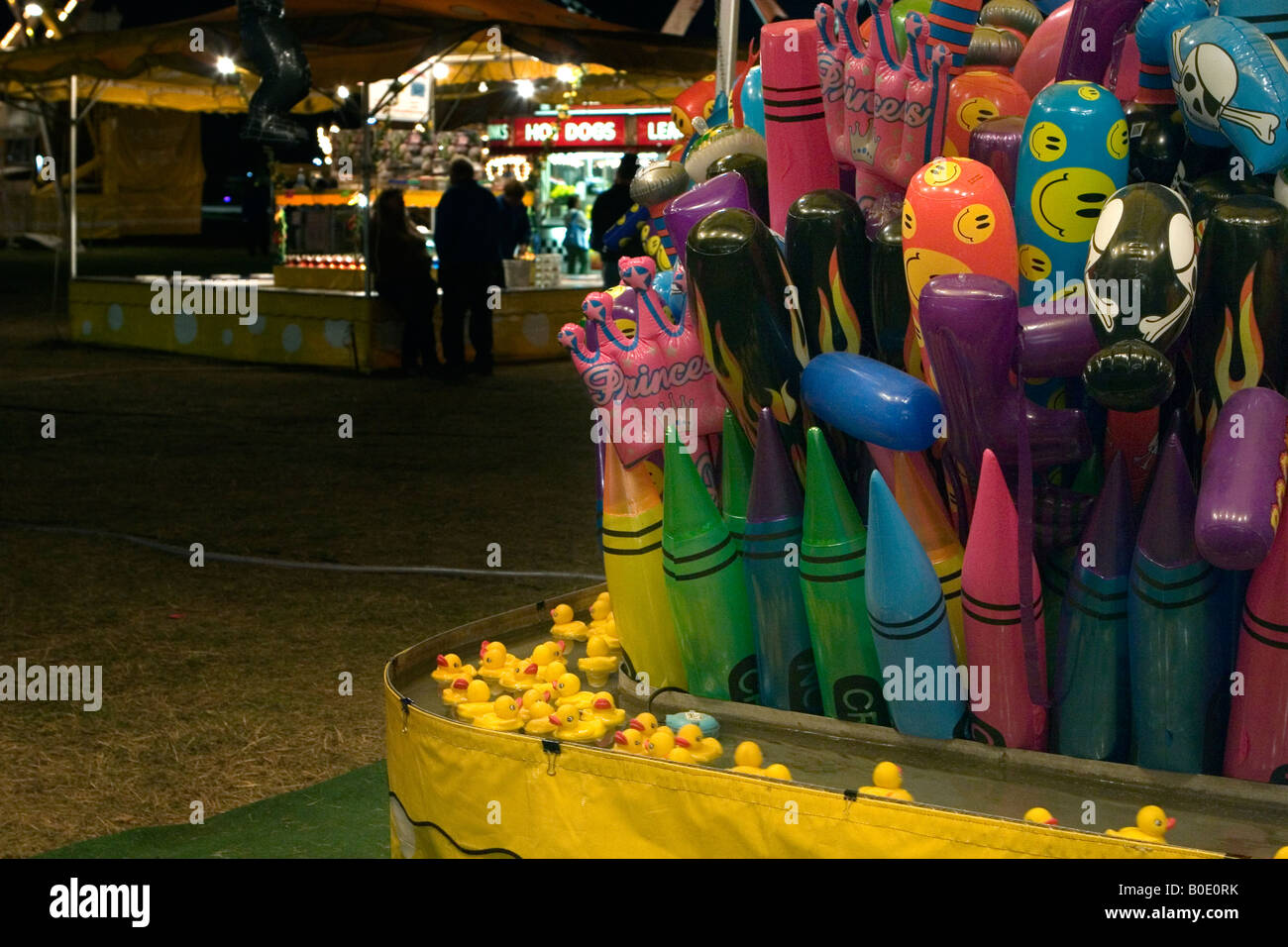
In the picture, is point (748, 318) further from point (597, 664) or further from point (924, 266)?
point (597, 664)

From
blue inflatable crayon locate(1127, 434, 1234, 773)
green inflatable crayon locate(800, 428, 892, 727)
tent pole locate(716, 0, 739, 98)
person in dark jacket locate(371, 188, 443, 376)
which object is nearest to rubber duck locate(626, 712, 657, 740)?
green inflatable crayon locate(800, 428, 892, 727)

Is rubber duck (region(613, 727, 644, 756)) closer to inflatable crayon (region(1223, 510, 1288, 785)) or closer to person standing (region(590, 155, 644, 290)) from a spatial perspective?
inflatable crayon (region(1223, 510, 1288, 785))

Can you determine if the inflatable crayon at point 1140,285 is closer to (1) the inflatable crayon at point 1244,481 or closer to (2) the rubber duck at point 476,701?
(1) the inflatable crayon at point 1244,481

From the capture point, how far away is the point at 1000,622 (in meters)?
2.09

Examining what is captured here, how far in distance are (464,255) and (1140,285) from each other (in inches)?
317

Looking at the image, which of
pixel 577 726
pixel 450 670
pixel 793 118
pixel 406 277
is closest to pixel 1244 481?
pixel 793 118

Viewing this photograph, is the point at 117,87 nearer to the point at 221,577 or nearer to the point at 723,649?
the point at 221,577

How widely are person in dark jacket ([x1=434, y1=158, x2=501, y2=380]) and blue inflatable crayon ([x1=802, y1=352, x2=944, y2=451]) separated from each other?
763cm

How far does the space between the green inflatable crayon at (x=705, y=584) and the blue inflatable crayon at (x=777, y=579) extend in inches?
1.2

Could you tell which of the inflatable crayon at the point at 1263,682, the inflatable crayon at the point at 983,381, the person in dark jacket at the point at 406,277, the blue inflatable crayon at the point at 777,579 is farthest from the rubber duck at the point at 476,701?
the person in dark jacket at the point at 406,277

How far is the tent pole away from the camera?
9.65 ft


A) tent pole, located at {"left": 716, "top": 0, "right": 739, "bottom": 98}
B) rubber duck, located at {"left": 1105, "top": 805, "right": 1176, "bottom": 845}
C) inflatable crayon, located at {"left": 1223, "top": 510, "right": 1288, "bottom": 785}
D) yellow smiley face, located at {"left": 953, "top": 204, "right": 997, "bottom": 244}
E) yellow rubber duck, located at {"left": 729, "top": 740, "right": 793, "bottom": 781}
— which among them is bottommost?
yellow rubber duck, located at {"left": 729, "top": 740, "right": 793, "bottom": 781}

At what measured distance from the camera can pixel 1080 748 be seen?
7.00 feet

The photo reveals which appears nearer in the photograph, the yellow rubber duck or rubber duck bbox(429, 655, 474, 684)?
the yellow rubber duck
